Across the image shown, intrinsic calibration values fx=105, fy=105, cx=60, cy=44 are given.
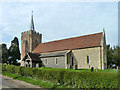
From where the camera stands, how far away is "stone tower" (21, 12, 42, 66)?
39.7m

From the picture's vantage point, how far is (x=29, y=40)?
40.0 metres

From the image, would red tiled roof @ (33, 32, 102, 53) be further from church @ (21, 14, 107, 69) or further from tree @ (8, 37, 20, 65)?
tree @ (8, 37, 20, 65)

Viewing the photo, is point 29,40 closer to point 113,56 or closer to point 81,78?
point 113,56

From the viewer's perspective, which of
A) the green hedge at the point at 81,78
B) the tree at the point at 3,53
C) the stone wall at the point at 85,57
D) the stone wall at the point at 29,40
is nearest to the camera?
the green hedge at the point at 81,78

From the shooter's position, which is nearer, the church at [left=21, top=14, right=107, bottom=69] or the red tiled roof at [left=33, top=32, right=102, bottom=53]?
the church at [left=21, top=14, right=107, bottom=69]

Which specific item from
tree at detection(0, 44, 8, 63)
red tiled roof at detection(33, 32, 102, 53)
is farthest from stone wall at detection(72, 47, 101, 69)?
tree at detection(0, 44, 8, 63)

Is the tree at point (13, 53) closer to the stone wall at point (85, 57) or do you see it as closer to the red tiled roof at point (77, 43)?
the red tiled roof at point (77, 43)

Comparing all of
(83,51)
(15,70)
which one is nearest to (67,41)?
(83,51)

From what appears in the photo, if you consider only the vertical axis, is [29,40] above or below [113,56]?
above

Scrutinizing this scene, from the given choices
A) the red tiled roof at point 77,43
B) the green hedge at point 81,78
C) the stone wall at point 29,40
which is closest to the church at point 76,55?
the red tiled roof at point 77,43

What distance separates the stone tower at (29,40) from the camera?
1562 inches

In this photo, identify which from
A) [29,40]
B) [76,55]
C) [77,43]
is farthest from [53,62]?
[29,40]

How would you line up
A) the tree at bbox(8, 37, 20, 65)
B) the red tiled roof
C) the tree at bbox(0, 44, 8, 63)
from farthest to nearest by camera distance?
the tree at bbox(8, 37, 20, 65) → the tree at bbox(0, 44, 8, 63) → the red tiled roof

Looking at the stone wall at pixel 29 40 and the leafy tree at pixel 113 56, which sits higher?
the stone wall at pixel 29 40
